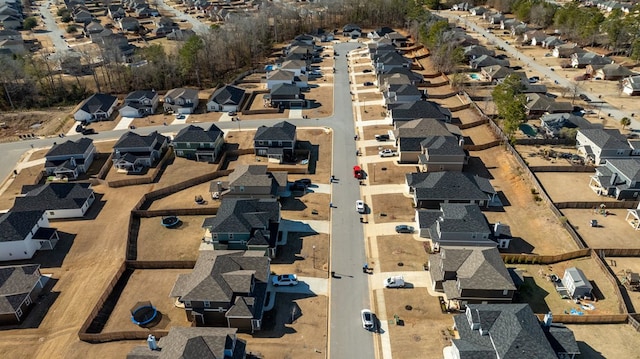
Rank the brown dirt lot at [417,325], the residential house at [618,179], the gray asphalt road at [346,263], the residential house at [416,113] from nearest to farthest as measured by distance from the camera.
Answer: the brown dirt lot at [417,325]
the gray asphalt road at [346,263]
the residential house at [618,179]
the residential house at [416,113]

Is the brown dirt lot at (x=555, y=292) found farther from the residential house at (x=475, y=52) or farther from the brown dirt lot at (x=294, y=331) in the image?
the residential house at (x=475, y=52)

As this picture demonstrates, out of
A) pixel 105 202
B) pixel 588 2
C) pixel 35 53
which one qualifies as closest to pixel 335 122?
pixel 105 202

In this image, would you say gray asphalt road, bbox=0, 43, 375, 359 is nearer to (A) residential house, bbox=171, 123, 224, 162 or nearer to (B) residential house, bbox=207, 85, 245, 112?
(B) residential house, bbox=207, 85, 245, 112

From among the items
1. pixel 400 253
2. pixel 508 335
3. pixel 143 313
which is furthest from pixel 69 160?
pixel 508 335

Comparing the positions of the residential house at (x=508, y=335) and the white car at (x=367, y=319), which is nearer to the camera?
the residential house at (x=508, y=335)

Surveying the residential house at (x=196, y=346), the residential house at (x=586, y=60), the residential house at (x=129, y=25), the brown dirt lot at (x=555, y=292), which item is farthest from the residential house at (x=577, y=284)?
the residential house at (x=129, y=25)

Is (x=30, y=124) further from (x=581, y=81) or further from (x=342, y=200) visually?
(x=581, y=81)

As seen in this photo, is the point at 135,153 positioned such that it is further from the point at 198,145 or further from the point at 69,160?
the point at 198,145
